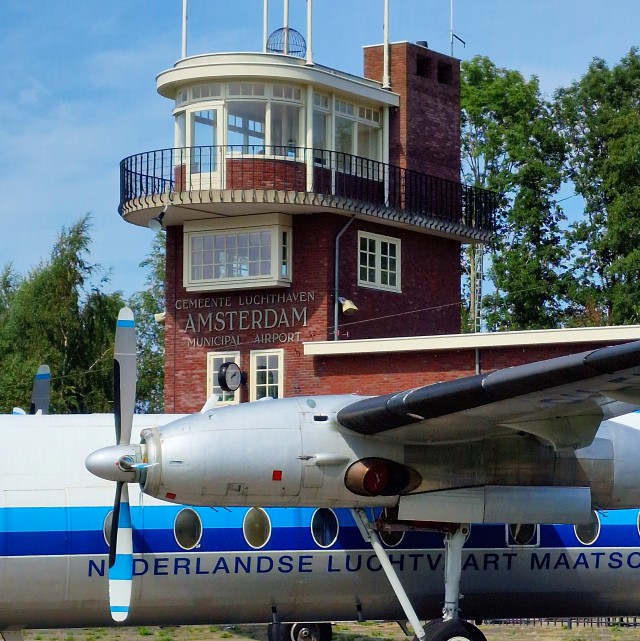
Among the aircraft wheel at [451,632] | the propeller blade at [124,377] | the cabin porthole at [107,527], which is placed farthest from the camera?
the cabin porthole at [107,527]

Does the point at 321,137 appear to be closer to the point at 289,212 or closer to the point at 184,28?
the point at 289,212

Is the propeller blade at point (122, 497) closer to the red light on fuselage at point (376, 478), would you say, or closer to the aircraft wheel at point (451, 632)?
the red light on fuselage at point (376, 478)

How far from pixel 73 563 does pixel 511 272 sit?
38.9 m

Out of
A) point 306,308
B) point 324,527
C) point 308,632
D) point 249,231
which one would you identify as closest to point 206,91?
point 249,231

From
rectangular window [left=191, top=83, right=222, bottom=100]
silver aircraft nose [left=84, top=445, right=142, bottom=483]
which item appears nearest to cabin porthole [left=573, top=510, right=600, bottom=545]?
silver aircraft nose [left=84, top=445, right=142, bottom=483]

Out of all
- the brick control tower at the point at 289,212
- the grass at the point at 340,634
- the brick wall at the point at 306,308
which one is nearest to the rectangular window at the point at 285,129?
the brick control tower at the point at 289,212

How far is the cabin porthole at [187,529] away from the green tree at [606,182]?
114ft

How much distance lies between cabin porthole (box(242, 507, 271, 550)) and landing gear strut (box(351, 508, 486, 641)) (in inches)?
41.9

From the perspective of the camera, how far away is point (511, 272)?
5309 cm

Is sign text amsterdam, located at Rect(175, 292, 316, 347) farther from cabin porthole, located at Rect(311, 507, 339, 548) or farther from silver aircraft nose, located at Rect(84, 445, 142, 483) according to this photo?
silver aircraft nose, located at Rect(84, 445, 142, 483)

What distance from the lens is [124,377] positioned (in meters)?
15.8

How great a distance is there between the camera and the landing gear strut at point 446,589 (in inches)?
608

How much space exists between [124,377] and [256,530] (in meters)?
2.37

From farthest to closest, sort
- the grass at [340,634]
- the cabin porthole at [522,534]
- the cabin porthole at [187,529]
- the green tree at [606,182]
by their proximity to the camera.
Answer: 1. the green tree at [606,182]
2. the grass at [340,634]
3. the cabin porthole at [522,534]
4. the cabin porthole at [187,529]
